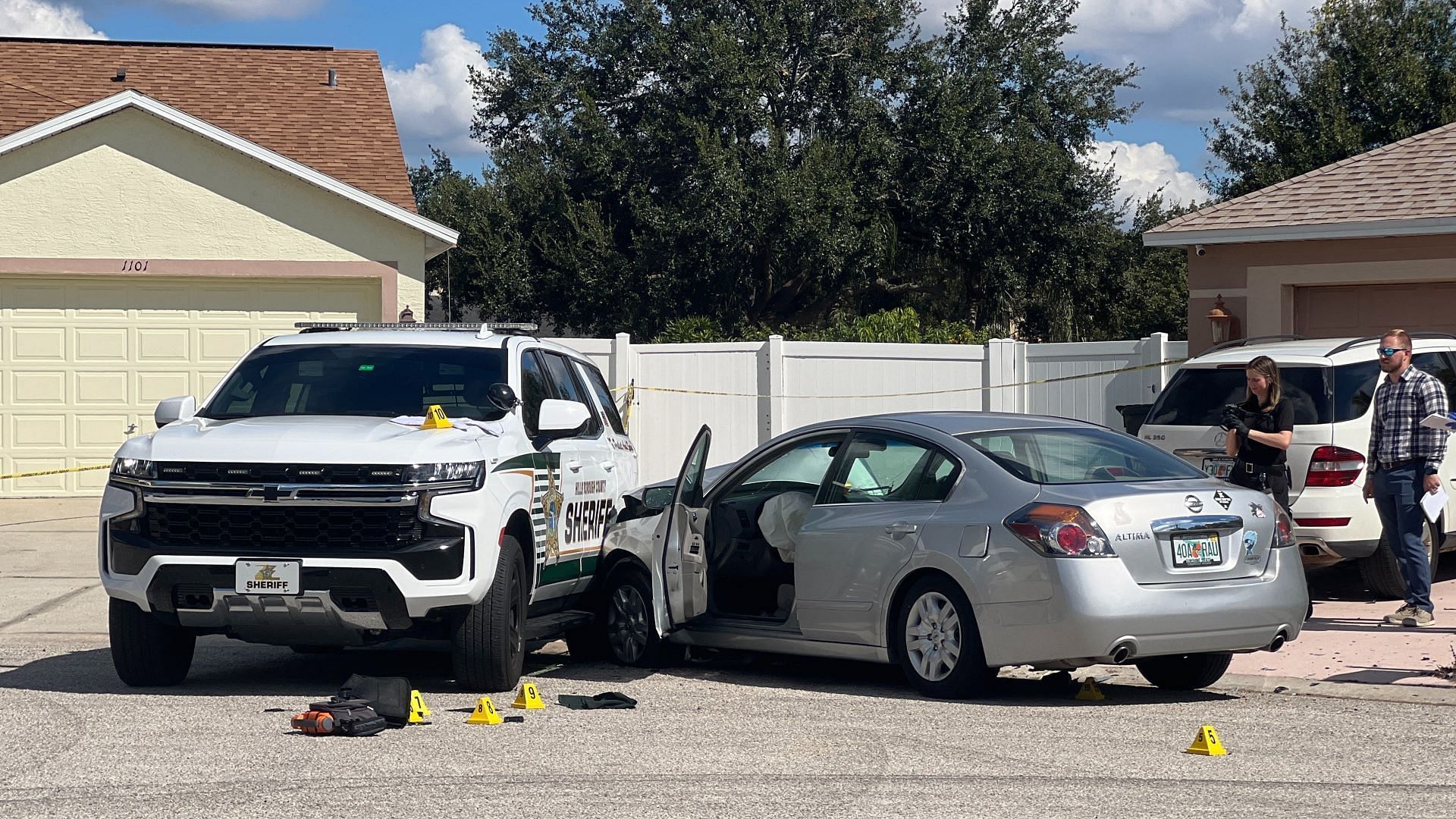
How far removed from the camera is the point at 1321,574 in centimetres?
1319

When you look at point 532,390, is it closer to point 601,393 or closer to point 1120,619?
point 601,393

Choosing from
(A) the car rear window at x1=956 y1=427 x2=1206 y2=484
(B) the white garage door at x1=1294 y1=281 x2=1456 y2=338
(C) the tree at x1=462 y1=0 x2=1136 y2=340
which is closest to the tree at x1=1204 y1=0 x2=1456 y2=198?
(C) the tree at x1=462 y1=0 x2=1136 y2=340

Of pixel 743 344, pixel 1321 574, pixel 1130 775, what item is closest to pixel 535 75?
pixel 743 344

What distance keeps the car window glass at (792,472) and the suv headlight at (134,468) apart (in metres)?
3.14

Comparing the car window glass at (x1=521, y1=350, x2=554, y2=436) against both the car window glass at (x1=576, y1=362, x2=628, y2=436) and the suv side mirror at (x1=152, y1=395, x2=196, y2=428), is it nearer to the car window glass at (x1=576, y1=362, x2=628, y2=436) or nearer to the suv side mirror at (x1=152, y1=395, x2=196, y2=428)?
the car window glass at (x1=576, y1=362, x2=628, y2=436)

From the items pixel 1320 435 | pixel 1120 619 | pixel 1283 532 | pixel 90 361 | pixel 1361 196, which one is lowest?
pixel 1120 619

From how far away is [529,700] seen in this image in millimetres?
7957

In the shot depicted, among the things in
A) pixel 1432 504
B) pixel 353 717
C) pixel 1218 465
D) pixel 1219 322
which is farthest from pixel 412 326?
pixel 1219 322

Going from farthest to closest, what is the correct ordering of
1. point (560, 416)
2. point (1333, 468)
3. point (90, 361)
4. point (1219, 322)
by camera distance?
point (90, 361)
point (1219, 322)
point (1333, 468)
point (560, 416)

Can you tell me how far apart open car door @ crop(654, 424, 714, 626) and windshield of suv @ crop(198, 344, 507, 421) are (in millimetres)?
1068

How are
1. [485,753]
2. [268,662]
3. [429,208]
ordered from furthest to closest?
[429,208] → [268,662] → [485,753]

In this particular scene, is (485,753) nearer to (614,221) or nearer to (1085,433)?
(1085,433)

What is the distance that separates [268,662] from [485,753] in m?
3.33

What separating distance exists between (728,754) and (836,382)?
1139 centimetres
